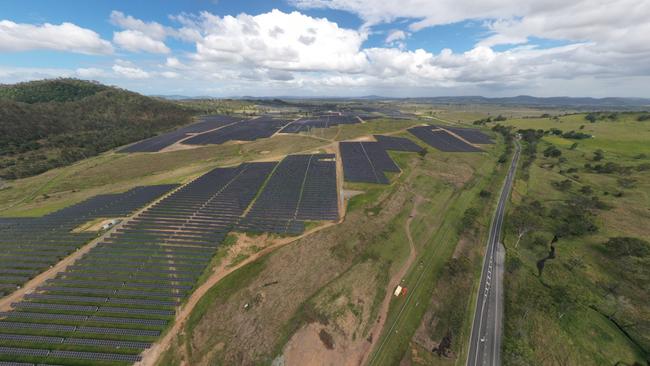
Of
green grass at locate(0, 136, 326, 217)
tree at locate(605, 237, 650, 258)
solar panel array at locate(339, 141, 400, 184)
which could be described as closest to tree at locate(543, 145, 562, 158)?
solar panel array at locate(339, 141, 400, 184)

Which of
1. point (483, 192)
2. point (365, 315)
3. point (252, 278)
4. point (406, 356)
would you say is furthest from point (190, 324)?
point (483, 192)

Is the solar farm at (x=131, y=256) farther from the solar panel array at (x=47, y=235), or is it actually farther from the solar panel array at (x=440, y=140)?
the solar panel array at (x=440, y=140)

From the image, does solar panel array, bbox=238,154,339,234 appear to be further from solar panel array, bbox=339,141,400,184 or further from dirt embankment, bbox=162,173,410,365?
dirt embankment, bbox=162,173,410,365

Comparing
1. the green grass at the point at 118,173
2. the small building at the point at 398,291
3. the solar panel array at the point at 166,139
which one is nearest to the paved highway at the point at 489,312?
the small building at the point at 398,291

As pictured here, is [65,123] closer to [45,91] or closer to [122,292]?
[45,91]

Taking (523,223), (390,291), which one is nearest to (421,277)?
(390,291)

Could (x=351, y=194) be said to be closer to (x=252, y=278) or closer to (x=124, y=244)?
(x=252, y=278)

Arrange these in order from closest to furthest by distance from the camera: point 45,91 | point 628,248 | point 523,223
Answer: point 628,248 < point 523,223 < point 45,91
